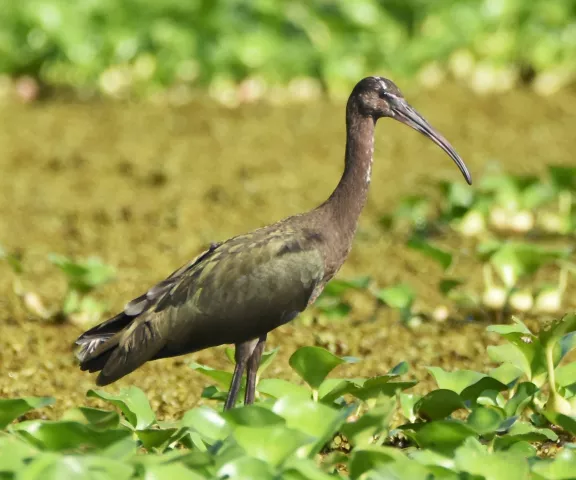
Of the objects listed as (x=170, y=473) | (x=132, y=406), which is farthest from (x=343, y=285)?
(x=170, y=473)

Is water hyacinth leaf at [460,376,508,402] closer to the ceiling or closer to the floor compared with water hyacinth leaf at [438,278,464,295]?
closer to the floor

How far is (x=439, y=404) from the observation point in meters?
5.12

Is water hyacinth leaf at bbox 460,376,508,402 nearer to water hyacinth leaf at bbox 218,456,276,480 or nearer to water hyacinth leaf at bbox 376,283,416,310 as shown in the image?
water hyacinth leaf at bbox 218,456,276,480

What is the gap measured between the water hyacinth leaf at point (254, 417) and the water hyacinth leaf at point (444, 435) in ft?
1.96

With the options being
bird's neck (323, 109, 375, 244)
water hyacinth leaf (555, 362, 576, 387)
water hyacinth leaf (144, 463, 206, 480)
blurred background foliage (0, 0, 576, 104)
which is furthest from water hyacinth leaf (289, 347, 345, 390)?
blurred background foliage (0, 0, 576, 104)

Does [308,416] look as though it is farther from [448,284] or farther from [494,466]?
[448,284]

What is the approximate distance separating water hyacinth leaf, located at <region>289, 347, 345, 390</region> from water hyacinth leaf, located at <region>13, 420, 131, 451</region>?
968 mm

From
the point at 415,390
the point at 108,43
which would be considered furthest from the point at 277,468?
the point at 108,43

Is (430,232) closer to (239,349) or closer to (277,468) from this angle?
(239,349)

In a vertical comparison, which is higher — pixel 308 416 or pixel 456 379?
pixel 456 379

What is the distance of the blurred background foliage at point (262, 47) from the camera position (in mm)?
13617

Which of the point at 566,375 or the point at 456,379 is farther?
the point at 566,375

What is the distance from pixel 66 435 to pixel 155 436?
352mm

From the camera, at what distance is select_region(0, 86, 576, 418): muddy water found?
6.96 metres
